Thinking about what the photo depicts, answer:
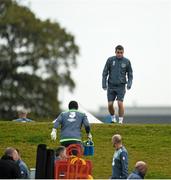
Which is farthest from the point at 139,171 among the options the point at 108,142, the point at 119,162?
the point at 108,142

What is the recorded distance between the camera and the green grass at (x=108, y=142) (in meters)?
28.0

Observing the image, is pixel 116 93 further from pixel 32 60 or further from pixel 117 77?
pixel 32 60

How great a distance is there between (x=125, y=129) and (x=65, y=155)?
761 centimetres

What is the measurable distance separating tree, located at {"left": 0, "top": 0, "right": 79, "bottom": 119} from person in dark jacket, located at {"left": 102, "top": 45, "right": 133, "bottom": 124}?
39.9m

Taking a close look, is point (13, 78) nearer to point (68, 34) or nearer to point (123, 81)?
point (68, 34)

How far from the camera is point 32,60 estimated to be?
242ft

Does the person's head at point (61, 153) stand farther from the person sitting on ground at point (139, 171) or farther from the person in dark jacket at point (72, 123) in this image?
the person sitting on ground at point (139, 171)

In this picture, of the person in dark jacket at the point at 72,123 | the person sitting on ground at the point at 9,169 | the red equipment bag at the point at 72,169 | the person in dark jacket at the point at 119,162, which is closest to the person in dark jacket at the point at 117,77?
the person in dark jacket at the point at 72,123

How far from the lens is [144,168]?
2252 centimetres

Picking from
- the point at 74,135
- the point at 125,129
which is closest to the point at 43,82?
the point at 125,129

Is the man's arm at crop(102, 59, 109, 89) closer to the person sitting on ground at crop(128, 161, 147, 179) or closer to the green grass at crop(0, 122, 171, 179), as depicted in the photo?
the green grass at crop(0, 122, 171, 179)

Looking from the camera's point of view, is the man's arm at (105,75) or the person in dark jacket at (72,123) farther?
the man's arm at (105,75)

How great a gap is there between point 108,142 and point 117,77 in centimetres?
192

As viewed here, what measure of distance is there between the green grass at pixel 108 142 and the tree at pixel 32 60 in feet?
130
